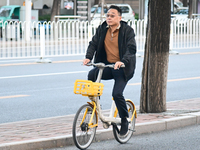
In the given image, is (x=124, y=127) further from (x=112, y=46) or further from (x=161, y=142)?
(x=112, y=46)

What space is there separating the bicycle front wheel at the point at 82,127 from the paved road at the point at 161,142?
0.22 m

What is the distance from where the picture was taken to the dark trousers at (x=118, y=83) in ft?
19.6

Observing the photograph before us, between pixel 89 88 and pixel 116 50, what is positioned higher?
pixel 116 50

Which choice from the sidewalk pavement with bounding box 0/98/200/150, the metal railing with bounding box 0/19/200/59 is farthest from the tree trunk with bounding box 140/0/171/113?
the metal railing with bounding box 0/19/200/59

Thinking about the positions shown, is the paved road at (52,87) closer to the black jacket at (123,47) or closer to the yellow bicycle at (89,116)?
the yellow bicycle at (89,116)

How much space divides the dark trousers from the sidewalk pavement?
566 mm

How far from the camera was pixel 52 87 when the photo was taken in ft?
37.8

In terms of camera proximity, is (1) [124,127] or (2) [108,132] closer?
(1) [124,127]

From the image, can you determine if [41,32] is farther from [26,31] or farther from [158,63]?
[158,63]

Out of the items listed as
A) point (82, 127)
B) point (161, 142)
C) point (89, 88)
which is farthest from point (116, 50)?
point (161, 142)

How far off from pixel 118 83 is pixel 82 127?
2.33 ft

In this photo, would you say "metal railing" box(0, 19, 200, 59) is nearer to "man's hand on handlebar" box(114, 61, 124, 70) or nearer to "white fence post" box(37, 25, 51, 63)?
"white fence post" box(37, 25, 51, 63)

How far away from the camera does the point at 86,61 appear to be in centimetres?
593

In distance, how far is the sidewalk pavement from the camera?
19.4 ft
